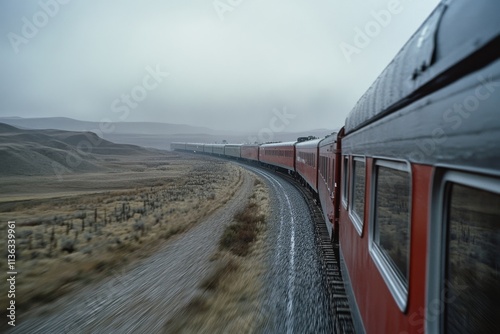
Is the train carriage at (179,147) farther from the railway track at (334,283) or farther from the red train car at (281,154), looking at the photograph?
the railway track at (334,283)

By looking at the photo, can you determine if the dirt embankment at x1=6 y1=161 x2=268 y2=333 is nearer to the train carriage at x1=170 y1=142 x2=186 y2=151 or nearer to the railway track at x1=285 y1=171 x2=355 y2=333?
the railway track at x1=285 y1=171 x2=355 y2=333

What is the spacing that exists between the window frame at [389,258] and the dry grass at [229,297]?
11.8 ft

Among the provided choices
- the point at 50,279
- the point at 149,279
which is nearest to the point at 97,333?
the point at 149,279

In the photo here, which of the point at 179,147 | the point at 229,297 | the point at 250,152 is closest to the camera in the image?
the point at 229,297

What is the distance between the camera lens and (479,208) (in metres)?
1.38

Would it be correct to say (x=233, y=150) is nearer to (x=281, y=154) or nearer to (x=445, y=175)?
(x=281, y=154)

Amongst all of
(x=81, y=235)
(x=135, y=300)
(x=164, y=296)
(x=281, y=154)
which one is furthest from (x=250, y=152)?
(x=135, y=300)

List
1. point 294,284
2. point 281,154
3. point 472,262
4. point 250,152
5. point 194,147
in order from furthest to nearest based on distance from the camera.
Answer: point 194,147 < point 250,152 < point 281,154 < point 294,284 < point 472,262

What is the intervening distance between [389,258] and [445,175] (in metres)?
1.36

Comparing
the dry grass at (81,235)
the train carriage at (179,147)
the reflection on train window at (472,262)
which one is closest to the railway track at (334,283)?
the reflection on train window at (472,262)

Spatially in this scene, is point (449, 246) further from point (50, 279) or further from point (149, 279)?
point (50, 279)

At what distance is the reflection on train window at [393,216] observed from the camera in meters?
2.28

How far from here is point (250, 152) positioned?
5278cm

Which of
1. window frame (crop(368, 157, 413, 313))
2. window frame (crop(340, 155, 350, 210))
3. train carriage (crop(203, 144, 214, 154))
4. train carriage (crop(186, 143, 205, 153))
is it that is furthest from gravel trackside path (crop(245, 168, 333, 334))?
train carriage (crop(186, 143, 205, 153))
